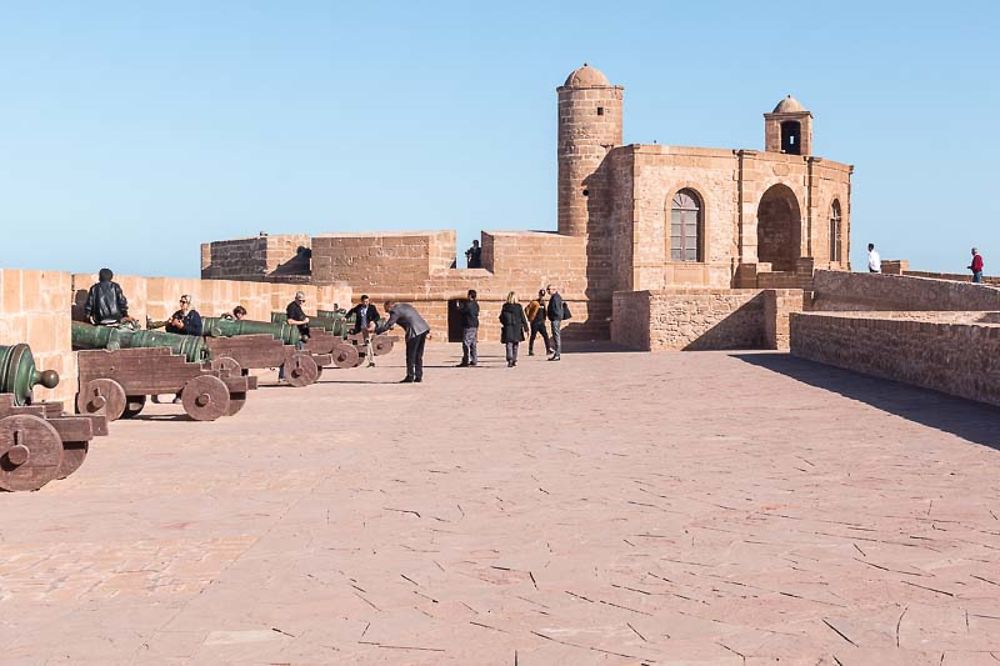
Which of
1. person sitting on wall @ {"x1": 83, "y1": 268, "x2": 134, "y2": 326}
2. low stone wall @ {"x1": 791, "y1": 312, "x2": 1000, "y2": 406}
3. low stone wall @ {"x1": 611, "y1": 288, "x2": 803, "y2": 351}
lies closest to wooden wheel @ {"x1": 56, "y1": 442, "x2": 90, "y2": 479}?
person sitting on wall @ {"x1": 83, "y1": 268, "x2": 134, "y2": 326}

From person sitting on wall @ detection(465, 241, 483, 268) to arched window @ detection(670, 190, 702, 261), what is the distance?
5.76 meters

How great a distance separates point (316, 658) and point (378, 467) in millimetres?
3873

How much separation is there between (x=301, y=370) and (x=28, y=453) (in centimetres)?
809

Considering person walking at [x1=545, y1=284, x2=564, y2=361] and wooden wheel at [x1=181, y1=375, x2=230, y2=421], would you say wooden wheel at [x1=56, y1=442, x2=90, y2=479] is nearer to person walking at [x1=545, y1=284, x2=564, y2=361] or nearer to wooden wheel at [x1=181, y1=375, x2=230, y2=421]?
wooden wheel at [x1=181, y1=375, x2=230, y2=421]

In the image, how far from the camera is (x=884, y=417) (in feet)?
32.8

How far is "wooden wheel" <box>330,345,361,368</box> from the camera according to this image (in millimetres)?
18391

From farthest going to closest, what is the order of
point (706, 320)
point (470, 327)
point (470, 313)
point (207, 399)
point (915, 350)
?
point (706, 320) → point (470, 327) → point (470, 313) → point (915, 350) → point (207, 399)

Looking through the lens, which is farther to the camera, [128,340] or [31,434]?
[128,340]

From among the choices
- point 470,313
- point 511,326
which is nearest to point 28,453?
point 470,313

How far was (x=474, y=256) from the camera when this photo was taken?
34969 mm

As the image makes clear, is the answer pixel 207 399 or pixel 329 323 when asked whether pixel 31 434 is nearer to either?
pixel 207 399

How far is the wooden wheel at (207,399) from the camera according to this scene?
1016cm

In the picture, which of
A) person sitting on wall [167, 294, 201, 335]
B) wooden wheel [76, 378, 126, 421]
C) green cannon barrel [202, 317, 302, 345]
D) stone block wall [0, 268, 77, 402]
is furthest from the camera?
green cannon barrel [202, 317, 302, 345]

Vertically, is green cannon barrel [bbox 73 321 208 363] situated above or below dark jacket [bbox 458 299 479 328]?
below
